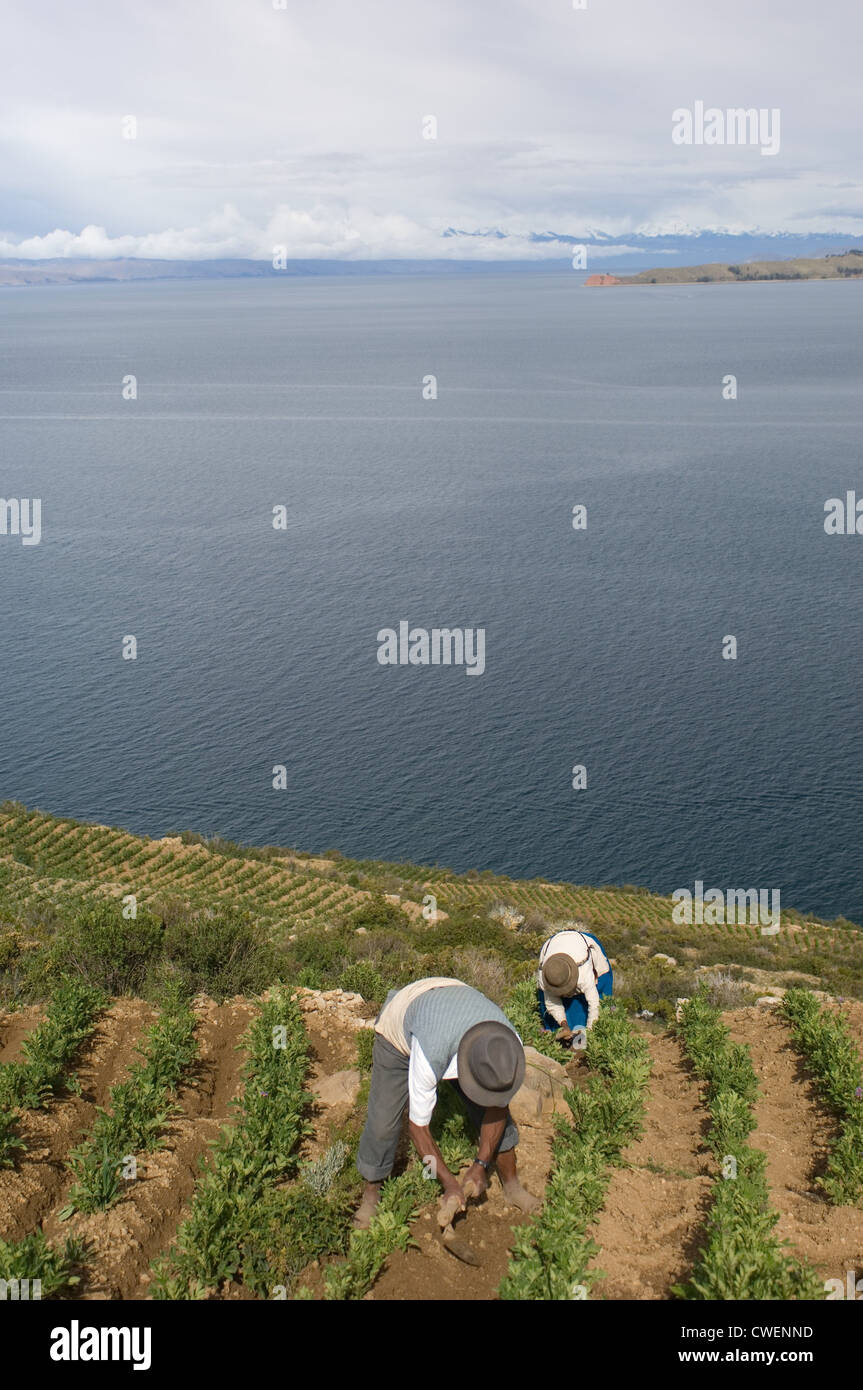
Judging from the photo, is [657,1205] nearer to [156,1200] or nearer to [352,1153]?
[352,1153]

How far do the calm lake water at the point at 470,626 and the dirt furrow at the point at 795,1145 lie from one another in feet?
101

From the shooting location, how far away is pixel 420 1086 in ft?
25.9

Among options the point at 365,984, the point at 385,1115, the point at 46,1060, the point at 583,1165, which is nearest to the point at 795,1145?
the point at 583,1165

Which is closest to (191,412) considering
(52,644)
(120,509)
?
(120,509)

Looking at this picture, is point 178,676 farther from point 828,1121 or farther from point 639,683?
point 828,1121

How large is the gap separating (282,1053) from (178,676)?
2101 inches

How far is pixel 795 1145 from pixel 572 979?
2.95 metres

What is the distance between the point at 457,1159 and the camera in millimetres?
9406

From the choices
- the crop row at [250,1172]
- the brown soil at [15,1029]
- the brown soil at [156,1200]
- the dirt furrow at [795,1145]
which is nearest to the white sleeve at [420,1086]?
the crop row at [250,1172]

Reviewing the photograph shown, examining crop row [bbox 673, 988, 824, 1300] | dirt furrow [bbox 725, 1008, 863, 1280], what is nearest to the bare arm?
crop row [bbox 673, 988, 824, 1300]

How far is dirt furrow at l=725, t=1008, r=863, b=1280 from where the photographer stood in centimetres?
848

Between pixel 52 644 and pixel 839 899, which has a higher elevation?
pixel 52 644

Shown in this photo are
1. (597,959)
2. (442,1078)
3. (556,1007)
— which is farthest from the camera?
(556,1007)

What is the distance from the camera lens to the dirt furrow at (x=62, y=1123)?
899 cm
